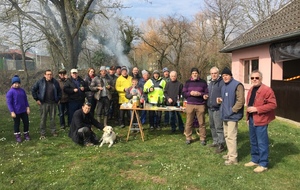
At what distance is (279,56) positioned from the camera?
1010 cm

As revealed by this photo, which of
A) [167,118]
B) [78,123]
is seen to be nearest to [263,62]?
[167,118]

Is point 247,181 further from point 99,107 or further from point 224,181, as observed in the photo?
point 99,107

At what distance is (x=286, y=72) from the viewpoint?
431 inches

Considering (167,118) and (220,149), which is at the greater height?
(167,118)

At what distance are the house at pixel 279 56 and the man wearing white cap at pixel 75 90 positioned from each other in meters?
7.18

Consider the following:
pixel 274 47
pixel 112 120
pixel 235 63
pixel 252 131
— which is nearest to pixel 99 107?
→ pixel 112 120

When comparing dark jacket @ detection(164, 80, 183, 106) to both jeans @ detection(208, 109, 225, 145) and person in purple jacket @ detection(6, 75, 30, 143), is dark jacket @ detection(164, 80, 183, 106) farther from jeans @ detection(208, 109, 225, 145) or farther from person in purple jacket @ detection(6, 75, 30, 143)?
person in purple jacket @ detection(6, 75, 30, 143)

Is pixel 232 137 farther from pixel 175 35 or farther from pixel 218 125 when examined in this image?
pixel 175 35

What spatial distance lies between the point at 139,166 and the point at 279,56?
304 inches

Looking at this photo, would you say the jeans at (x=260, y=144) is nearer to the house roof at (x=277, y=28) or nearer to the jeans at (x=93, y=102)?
the jeans at (x=93, y=102)

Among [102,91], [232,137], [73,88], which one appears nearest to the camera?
[232,137]

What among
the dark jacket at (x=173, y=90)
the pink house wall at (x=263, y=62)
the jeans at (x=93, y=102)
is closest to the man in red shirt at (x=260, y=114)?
the dark jacket at (x=173, y=90)

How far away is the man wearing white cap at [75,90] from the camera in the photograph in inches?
Answer: 309

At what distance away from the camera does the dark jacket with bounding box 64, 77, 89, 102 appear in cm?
782
